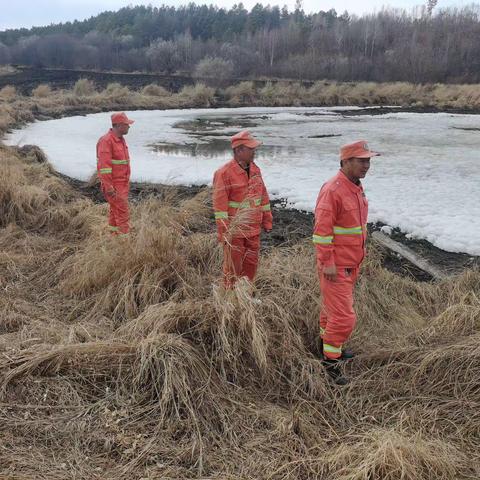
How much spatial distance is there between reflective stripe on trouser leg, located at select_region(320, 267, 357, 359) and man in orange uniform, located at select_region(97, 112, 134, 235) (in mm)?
3531

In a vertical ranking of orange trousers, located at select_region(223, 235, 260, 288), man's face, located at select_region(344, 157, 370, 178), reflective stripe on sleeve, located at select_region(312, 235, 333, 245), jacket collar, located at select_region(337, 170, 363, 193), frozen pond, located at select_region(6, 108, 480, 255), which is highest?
man's face, located at select_region(344, 157, 370, 178)

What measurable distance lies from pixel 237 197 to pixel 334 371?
1.99 metres

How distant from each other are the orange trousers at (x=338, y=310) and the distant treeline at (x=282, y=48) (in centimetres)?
Result: 4982

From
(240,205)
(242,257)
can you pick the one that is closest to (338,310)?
(242,257)

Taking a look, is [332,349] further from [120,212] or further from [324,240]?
[120,212]

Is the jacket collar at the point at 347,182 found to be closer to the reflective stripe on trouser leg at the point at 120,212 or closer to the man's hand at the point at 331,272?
the man's hand at the point at 331,272

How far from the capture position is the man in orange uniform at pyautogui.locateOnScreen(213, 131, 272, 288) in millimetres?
4723

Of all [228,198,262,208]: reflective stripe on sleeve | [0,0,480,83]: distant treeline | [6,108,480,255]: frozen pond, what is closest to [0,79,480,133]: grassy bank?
[6,108,480,255]: frozen pond

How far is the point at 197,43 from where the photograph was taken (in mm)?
78250

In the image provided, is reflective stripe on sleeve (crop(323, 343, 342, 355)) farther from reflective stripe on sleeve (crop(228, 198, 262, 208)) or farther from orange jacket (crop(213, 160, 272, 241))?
reflective stripe on sleeve (crop(228, 198, 262, 208))

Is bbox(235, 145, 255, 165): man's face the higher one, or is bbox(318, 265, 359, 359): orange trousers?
bbox(235, 145, 255, 165): man's face

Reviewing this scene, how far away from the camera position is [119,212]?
689 centimetres

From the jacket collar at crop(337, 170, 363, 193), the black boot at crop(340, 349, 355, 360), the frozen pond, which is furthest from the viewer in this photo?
the frozen pond

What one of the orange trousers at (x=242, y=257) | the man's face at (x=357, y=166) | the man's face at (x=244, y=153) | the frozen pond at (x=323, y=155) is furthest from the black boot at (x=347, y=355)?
the frozen pond at (x=323, y=155)
